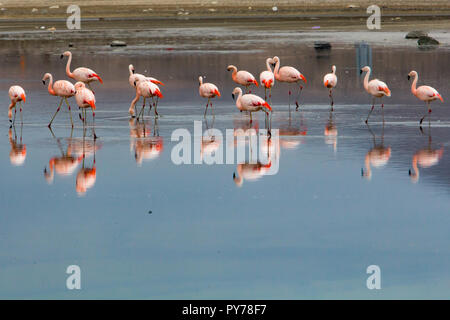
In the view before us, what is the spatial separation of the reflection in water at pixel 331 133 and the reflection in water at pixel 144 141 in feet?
9.90

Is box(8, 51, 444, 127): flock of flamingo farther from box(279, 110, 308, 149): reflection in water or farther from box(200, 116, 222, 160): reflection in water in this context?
box(200, 116, 222, 160): reflection in water

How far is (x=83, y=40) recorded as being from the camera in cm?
5262

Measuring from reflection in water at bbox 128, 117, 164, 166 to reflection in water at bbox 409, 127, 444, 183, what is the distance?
4.25 meters

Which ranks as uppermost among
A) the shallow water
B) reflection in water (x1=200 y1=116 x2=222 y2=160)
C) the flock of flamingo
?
the flock of flamingo

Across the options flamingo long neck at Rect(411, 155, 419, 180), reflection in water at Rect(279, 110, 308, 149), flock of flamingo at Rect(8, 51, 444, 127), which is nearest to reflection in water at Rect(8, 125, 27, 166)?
flock of flamingo at Rect(8, 51, 444, 127)

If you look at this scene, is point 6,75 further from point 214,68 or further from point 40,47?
point 40,47

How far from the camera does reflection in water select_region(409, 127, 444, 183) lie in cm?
1362

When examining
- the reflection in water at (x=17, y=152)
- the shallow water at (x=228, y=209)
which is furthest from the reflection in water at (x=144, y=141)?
the reflection in water at (x=17, y=152)

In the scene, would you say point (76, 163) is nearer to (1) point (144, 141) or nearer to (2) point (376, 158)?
(1) point (144, 141)

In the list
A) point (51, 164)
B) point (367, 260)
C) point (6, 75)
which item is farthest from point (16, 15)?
Result: point (367, 260)

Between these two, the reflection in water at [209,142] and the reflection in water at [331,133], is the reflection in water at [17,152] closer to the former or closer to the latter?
the reflection in water at [209,142]

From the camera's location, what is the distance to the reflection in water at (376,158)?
13742 millimetres

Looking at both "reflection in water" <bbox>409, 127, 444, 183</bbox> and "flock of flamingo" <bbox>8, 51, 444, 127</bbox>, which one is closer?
"reflection in water" <bbox>409, 127, 444, 183</bbox>
